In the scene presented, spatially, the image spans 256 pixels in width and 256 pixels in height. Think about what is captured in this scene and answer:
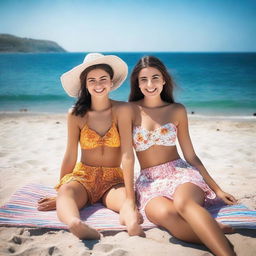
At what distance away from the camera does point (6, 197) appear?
3.77 meters

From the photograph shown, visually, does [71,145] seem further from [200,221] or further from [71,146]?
[200,221]

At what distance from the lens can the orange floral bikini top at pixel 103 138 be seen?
3324 mm

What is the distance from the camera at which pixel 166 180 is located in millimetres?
3049

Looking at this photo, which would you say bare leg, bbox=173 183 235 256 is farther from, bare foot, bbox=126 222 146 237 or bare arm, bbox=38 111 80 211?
bare arm, bbox=38 111 80 211

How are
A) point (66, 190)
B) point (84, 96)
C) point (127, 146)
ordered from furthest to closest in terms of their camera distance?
point (84, 96) < point (127, 146) < point (66, 190)

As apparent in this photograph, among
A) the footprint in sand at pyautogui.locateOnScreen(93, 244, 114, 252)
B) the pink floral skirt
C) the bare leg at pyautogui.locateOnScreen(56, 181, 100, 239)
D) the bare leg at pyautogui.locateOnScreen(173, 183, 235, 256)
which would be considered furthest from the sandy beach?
the pink floral skirt

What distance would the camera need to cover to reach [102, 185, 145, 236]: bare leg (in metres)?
2.68

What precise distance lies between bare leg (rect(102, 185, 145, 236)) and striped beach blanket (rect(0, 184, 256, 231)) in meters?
0.07

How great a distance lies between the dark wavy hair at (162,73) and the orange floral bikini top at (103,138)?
526mm

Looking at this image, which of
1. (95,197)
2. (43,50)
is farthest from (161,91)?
(43,50)

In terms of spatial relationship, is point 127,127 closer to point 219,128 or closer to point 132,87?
point 132,87

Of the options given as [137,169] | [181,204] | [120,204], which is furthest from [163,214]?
[137,169]

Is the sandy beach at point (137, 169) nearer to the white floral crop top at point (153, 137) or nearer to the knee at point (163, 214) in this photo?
the knee at point (163, 214)

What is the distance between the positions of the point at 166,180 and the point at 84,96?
1.39 m
